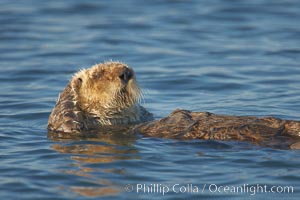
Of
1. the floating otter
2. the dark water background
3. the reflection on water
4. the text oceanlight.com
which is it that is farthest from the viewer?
the floating otter

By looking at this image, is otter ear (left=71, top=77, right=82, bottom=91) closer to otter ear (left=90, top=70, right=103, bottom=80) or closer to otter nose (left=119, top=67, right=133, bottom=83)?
otter ear (left=90, top=70, right=103, bottom=80)

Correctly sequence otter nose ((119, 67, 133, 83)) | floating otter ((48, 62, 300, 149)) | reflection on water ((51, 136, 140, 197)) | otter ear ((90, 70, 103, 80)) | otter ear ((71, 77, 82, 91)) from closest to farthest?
reflection on water ((51, 136, 140, 197)) < floating otter ((48, 62, 300, 149)) < otter nose ((119, 67, 133, 83)) < otter ear ((90, 70, 103, 80)) < otter ear ((71, 77, 82, 91))

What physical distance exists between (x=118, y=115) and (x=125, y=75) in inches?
21.2

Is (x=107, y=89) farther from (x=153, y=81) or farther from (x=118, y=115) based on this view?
(x=153, y=81)

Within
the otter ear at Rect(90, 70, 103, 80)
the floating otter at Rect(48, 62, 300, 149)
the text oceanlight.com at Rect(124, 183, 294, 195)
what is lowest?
the text oceanlight.com at Rect(124, 183, 294, 195)

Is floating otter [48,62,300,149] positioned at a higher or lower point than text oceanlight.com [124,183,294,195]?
higher

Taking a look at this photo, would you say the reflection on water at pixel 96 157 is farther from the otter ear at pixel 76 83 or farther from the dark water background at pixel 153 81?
the otter ear at pixel 76 83

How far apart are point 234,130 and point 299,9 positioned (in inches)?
383

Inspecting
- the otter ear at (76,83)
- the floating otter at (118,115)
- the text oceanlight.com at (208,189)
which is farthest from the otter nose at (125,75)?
the text oceanlight.com at (208,189)

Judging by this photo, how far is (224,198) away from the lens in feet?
18.9

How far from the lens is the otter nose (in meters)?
7.70

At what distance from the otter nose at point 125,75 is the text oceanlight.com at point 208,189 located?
1918 mm

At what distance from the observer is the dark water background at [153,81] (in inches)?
246

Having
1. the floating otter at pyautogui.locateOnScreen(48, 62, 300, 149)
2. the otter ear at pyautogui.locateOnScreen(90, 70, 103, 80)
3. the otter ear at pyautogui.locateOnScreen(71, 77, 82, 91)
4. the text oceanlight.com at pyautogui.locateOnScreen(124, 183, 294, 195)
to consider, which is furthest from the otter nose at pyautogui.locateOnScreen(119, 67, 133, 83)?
the text oceanlight.com at pyautogui.locateOnScreen(124, 183, 294, 195)
